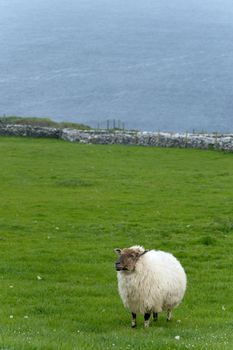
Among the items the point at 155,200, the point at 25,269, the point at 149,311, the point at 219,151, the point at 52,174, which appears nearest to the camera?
the point at 149,311

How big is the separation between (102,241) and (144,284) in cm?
961

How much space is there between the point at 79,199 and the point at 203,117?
10507 cm

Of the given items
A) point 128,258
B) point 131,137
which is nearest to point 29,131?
point 131,137

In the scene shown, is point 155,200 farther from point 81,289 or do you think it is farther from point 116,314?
point 116,314

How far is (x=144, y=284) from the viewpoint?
42.6ft

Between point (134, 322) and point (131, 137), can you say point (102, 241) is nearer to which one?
point (134, 322)

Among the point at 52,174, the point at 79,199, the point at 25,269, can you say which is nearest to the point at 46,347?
the point at 25,269

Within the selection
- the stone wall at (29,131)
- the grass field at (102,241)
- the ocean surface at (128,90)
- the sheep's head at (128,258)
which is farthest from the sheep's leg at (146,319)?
the ocean surface at (128,90)

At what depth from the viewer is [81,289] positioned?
1647cm

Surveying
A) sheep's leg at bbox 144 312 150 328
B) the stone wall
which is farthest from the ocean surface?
sheep's leg at bbox 144 312 150 328

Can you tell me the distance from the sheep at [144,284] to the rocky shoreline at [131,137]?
38.5 metres

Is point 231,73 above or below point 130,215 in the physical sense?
above

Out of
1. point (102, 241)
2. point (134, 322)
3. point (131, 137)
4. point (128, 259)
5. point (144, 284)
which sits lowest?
point (102, 241)

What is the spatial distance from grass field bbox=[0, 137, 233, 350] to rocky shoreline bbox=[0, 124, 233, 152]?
5461 mm
